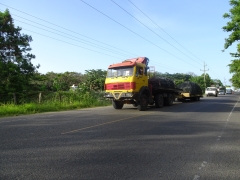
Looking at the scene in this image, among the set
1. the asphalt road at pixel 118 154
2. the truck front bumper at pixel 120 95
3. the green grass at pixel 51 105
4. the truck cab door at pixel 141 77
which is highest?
the truck cab door at pixel 141 77

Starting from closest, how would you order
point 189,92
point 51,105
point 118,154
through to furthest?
point 118,154, point 51,105, point 189,92

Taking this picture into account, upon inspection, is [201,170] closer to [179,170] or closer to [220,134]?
[179,170]

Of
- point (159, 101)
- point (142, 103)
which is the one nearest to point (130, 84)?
point (142, 103)

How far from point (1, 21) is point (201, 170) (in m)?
26.1

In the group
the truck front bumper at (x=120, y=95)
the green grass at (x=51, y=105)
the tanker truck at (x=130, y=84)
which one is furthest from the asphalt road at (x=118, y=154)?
the tanker truck at (x=130, y=84)

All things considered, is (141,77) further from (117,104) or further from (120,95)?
(117,104)

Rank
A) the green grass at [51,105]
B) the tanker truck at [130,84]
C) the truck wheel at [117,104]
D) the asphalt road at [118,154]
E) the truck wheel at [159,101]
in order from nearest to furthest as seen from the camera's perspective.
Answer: the asphalt road at [118,154] < the green grass at [51,105] < the tanker truck at [130,84] < the truck wheel at [117,104] < the truck wheel at [159,101]

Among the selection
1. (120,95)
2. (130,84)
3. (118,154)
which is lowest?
(118,154)

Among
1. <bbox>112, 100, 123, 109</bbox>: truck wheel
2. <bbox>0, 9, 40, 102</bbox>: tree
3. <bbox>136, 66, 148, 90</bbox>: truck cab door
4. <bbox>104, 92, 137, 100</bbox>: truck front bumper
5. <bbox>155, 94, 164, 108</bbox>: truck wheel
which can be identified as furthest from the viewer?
<bbox>0, 9, 40, 102</bbox>: tree

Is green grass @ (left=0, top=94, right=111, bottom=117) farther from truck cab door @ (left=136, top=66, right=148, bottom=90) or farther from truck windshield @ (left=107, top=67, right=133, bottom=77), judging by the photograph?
truck cab door @ (left=136, top=66, right=148, bottom=90)

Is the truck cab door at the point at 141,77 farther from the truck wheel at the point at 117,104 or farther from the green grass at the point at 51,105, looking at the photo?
the green grass at the point at 51,105

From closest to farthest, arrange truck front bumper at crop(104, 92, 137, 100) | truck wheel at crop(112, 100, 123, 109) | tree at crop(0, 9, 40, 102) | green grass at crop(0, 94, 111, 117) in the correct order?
green grass at crop(0, 94, 111, 117)
truck front bumper at crop(104, 92, 137, 100)
truck wheel at crop(112, 100, 123, 109)
tree at crop(0, 9, 40, 102)

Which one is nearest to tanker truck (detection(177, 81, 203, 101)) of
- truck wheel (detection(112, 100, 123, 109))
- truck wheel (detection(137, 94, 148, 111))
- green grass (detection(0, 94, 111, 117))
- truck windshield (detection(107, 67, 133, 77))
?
green grass (detection(0, 94, 111, 117))

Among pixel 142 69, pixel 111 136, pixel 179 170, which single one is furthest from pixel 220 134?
pixel 142 69
